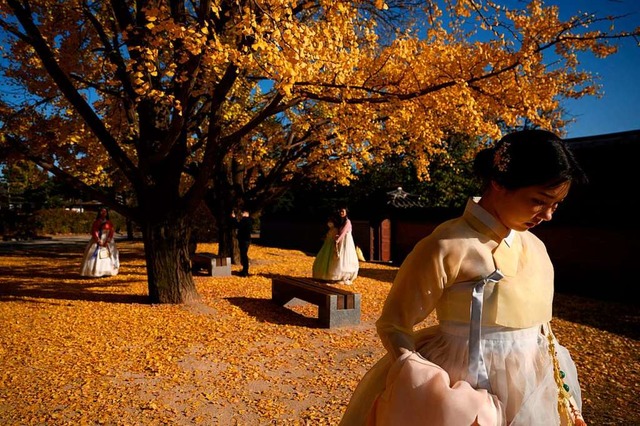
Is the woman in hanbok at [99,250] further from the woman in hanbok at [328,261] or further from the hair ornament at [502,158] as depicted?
the hair ornament at [502,158]

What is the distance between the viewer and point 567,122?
89.2 feet

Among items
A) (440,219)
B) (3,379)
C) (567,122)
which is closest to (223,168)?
(440,219)

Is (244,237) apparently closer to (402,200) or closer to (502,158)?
(402,200)

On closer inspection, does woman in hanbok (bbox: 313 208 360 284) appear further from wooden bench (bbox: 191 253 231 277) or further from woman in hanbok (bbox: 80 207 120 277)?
woman in hanbok (bbox: 80 207 120 277)

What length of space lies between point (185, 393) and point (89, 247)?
9407 millimetres

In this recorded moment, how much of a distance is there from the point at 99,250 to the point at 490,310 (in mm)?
13042

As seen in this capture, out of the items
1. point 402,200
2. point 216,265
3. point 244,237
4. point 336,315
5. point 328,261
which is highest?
point 402,200

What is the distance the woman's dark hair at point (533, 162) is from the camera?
67.6 inches

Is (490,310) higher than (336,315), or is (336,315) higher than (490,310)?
(490,310)

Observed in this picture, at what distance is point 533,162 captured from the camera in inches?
68.2

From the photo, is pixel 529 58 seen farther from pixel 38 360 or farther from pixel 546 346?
pixel 38 360

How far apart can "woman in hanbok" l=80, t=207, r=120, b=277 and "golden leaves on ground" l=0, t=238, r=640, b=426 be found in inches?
86.5

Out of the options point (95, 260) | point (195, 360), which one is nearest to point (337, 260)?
point (195, 360)

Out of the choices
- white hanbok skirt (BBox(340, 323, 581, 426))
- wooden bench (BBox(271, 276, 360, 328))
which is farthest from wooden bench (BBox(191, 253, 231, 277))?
white hanbok skirt (BBox(340, 323, 581, 426))
